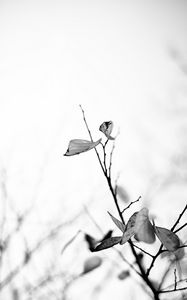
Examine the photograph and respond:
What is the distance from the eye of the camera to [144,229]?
2.01 feet

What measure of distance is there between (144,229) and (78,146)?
0.35 m

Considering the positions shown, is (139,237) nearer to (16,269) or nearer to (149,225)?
(149,225)

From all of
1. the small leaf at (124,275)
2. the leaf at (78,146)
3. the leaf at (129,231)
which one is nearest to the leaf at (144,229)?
the leaf at (129,231)

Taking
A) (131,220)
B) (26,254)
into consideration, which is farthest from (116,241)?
(26,254)

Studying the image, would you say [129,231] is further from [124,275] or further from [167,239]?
[124,275]

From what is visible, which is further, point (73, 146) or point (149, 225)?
point (73, 146)

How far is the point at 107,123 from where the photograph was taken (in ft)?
2.80

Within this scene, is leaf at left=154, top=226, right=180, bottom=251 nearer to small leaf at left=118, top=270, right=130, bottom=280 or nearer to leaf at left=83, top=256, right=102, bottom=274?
leaf at left=83, top=256, right=102, bottom=274

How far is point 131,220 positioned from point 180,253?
0.49m

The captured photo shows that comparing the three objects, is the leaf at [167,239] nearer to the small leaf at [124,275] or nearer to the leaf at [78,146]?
the leaf at [78,146]

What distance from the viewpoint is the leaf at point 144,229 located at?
23.4 inches

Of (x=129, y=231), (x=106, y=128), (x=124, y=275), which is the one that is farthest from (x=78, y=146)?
(x=124, y=275)

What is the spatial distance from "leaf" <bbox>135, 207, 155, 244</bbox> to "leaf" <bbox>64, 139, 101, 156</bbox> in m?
0.28

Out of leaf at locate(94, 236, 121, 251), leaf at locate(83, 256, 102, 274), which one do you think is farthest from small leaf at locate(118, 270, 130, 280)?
leaf at locate(94, 236, 121, 251)
